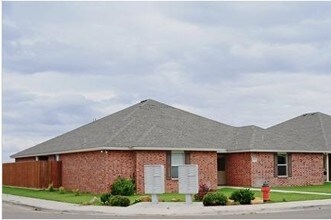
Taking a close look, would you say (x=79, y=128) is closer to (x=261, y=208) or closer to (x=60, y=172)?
(x=60, y=172)

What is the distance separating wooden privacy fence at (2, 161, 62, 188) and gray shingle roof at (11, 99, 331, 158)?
1114 millimetres

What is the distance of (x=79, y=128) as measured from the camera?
4334 cm

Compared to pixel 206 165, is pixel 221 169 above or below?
below

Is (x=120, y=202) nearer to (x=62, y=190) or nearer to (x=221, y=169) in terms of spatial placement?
(x=62, y=190)

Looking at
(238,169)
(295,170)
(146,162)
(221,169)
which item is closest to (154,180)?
(146,162)

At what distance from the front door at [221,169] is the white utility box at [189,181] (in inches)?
590

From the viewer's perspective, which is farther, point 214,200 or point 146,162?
point 146,162

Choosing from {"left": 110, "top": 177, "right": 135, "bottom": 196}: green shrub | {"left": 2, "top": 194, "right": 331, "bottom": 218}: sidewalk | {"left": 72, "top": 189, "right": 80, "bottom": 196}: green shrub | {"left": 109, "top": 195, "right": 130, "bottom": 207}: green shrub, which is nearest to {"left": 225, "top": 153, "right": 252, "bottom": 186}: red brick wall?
{"left": 110, "top": 177, "right": 135, "bottom": 196}: green shrub

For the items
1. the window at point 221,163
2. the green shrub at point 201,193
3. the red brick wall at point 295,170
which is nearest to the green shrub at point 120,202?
the green shrub at point 201,193

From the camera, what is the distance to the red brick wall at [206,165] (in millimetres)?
35156

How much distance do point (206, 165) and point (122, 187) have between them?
6.04 m

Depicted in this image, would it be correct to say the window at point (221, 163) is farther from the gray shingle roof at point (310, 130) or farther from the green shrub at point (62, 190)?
the green shrub at point (62, 190)

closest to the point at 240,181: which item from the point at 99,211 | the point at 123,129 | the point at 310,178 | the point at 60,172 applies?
the point at 310,178

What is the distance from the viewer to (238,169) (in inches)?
1515
